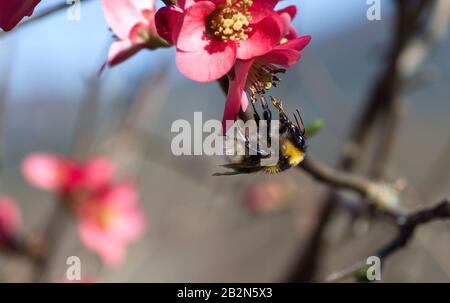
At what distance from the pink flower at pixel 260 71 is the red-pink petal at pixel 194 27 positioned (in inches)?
1.7

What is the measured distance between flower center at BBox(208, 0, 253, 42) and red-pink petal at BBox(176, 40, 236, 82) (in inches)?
0.5

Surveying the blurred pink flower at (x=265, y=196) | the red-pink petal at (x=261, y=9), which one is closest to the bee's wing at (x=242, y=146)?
the red-pink petal at (x=261, y=9)

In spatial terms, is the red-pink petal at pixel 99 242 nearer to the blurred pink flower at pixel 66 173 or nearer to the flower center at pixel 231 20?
the blurred pink flower at pixel 66 173

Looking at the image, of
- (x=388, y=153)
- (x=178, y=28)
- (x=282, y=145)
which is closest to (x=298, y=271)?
(x=388, y=153)

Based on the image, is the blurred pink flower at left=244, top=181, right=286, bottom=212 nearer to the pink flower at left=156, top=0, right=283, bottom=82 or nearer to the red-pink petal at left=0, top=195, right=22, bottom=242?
the red-pink petal at left=0, top=195, right=22, bottom=242

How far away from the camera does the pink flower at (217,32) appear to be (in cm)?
53

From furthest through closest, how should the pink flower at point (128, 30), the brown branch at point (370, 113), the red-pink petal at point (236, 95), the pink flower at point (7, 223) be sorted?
the pink flower at point (7, 223), the brown branch at point (370, 113), the pink flower at point (128, 30), the red-pink petal at point (236, 95)

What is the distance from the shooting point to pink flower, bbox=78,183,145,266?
1492 millimetres

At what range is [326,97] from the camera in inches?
73.4

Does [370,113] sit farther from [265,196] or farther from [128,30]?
[128,30]

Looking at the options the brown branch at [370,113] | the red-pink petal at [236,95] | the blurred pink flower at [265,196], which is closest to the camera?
the red-pink petal at [236,95]

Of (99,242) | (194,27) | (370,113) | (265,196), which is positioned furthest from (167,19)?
(265,196)

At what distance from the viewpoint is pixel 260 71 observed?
1.89ft
